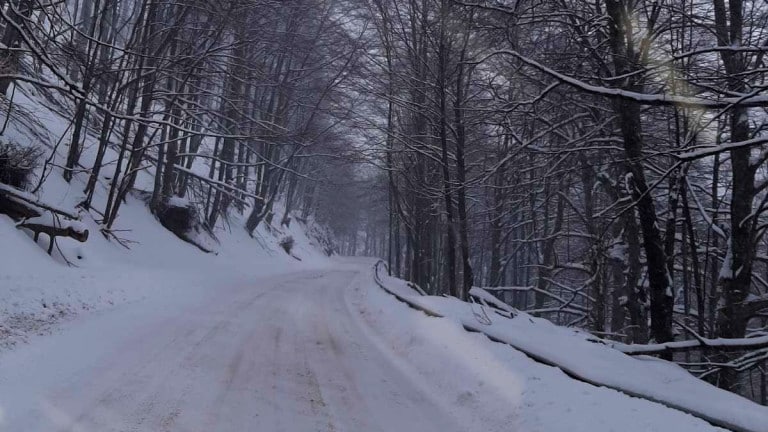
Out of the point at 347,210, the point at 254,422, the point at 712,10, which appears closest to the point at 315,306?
the point at 254,422

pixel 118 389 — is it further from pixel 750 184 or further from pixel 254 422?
pixel 750 184

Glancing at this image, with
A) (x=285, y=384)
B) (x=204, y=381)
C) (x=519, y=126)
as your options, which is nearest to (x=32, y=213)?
(x=204, y=381)

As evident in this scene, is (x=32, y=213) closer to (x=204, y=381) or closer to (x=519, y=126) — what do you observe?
(x=204, y=381)

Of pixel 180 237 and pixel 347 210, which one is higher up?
pixel 347 210

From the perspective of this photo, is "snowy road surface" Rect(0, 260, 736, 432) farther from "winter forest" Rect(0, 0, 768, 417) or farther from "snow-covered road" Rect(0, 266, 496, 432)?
"winter forest" Rect(0, 0, 768, 417)

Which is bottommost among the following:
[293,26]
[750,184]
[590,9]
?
[750,184]

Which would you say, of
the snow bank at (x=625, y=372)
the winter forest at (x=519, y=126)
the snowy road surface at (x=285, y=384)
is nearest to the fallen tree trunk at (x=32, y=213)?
the winter forest at (x=519, y=126)

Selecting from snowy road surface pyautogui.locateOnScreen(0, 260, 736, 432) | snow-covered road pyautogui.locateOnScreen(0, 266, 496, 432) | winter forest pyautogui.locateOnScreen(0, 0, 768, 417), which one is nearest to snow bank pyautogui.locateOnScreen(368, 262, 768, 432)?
snowy road surface pyautogui.locateOnScreen(0, 260, 736, 432)

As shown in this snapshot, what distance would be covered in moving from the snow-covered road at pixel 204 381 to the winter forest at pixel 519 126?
3303 mm

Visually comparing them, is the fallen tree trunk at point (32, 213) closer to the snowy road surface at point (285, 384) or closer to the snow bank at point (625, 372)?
the snowy road surface at point (285, 384)

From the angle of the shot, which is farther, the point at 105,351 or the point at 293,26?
the point at 293,26

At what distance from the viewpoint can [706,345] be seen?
6070 millimetres

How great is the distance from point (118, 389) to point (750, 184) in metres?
9.25

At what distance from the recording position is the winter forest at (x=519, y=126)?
7.66m
